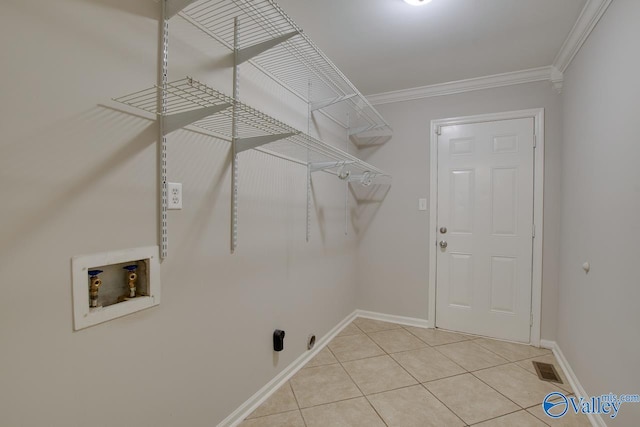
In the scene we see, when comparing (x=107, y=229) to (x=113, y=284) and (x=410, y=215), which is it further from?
(x=410, y=215)

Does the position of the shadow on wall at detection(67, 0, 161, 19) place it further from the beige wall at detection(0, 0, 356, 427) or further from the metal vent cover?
the metal vent cover

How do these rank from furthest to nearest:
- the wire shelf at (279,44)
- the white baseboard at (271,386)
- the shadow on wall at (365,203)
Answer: the shadow on wall at (365,203) < the white baseboard at (271,386) < the wire shelf at (279,44)

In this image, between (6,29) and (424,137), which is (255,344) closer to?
(6,29)

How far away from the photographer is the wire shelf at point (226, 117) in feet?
3.39

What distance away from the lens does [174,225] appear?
48.6 inches

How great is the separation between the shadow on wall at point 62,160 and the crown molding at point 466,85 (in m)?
2.59

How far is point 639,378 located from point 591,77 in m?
1.67

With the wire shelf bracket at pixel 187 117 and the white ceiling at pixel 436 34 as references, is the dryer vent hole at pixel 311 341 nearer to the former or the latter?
the wire shelf bracket at pixel 187 117

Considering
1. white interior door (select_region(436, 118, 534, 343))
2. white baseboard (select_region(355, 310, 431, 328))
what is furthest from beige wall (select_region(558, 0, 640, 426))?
white baseboard (select_region(355, 310, 431, 328))

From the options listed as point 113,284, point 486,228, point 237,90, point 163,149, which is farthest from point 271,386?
point 486,228

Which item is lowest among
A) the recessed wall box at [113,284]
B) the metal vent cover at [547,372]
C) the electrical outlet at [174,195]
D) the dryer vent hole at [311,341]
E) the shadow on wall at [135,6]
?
the metal vent cover at [547,372]

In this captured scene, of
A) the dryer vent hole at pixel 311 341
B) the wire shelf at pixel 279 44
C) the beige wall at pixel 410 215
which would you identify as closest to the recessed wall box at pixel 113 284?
the wire shelf at pixel 279 44

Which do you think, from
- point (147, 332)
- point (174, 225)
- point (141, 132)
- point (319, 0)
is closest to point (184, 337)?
point (147, 332)

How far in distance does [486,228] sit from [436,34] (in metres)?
1.72
